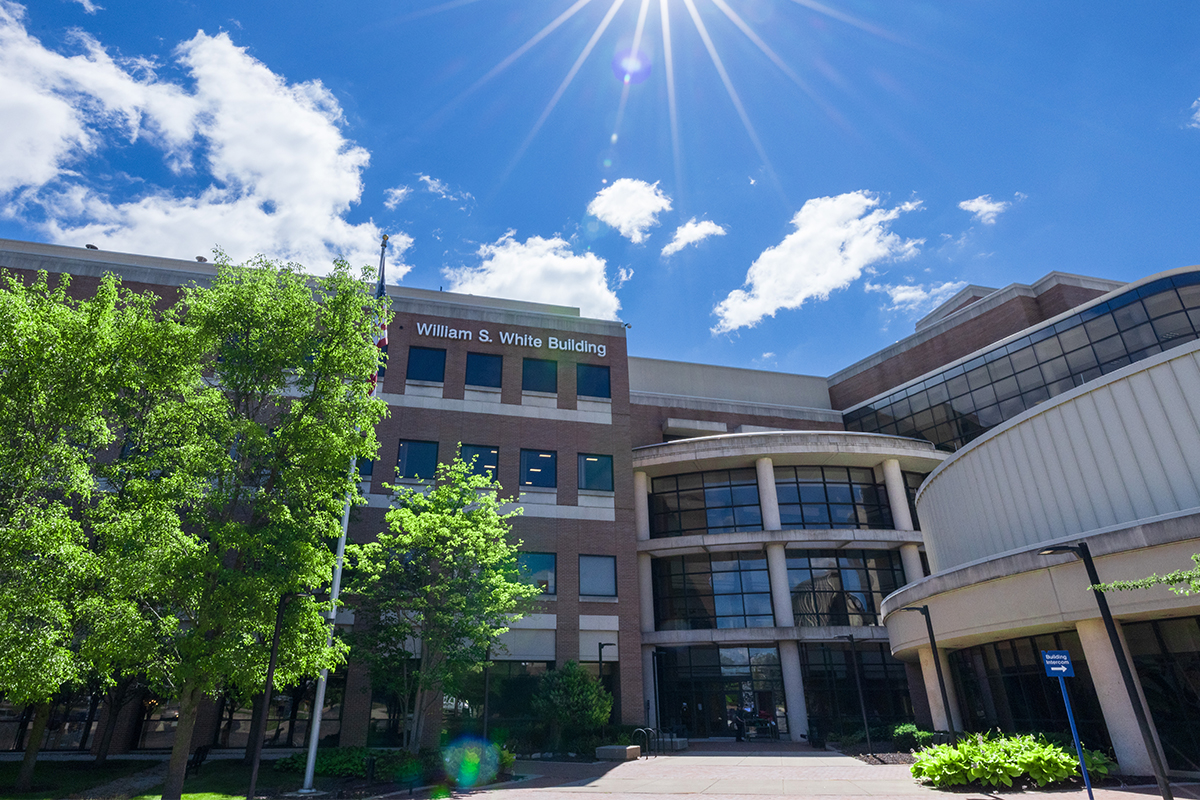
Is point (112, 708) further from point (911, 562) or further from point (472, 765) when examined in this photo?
point (911, 562)

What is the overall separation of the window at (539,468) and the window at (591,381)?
3.96 meters

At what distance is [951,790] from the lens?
1562cm

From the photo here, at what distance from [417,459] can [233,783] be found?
1462 centimetres

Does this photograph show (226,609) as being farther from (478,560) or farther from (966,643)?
(966,643)

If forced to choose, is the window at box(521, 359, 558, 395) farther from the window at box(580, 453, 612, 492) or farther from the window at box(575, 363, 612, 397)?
the window at box(580, 453, 612, 492)

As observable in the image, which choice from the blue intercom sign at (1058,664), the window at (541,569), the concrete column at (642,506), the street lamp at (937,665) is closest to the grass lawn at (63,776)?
the window at (541,569)

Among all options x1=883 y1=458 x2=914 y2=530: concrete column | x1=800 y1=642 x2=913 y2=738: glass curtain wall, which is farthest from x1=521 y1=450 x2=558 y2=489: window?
x1=883 y1=458 x2=914 y2=530: concrete column

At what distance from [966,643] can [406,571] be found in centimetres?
1907

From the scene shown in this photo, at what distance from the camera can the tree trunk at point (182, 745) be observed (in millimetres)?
15109

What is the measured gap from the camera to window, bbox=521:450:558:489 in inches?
1264

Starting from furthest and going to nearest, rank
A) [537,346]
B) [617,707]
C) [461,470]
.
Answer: [537,346], [617,707], [461,470]

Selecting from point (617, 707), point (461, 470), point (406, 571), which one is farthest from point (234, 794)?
point (617, 707)

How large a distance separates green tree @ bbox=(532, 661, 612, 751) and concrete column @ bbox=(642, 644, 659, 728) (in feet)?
19.1

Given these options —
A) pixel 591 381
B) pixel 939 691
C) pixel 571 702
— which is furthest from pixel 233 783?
pixel 939 691
